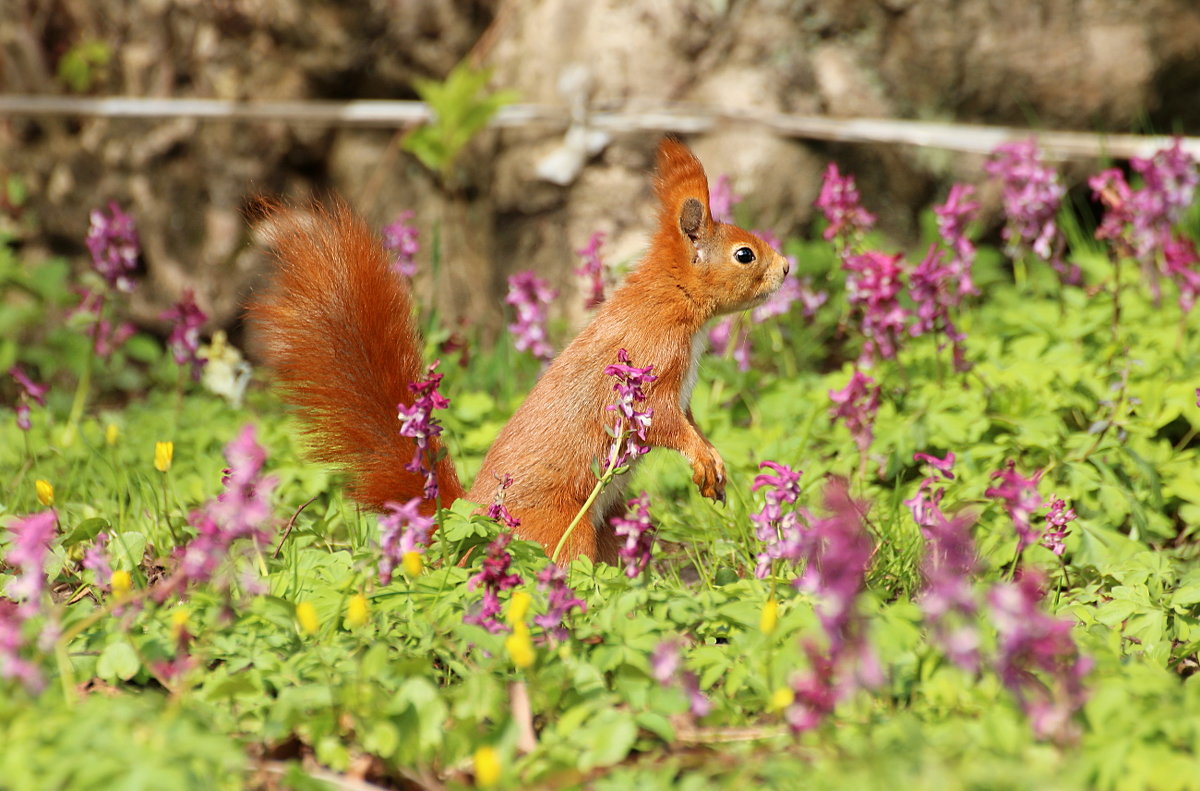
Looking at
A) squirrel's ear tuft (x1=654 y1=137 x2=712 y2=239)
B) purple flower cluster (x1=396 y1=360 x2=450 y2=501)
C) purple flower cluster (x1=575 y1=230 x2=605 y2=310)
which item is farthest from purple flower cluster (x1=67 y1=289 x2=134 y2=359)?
purple flower cluster (x1=396 y1=360 x2=450 y2=501)

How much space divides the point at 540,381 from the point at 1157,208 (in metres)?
2.05

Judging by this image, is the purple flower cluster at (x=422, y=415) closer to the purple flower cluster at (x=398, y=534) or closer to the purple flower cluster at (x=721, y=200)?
the purple flower cluster at (x=398, y=534)

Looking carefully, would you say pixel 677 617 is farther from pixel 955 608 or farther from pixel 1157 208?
pixel 1157 208

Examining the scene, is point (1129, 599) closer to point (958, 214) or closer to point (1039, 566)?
point (1039, 566)

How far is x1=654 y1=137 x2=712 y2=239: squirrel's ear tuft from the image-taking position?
3105 mm

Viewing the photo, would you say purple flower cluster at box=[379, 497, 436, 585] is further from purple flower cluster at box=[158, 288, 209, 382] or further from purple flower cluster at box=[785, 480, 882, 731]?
purple flower cluster at box=[158, 288, 209, 382]

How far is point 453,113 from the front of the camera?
4.80m

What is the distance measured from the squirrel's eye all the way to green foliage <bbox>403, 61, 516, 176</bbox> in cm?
193

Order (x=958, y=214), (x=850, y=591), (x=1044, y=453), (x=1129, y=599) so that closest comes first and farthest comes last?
1. (x=850, y=591)
2. (x=1129, y=599)
3. (x=1044, y=453)
4. (x=958, y=214)

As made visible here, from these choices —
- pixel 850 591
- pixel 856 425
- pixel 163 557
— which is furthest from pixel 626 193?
pixel 850 591

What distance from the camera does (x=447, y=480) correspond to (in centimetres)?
281

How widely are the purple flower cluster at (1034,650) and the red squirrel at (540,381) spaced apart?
1.26m

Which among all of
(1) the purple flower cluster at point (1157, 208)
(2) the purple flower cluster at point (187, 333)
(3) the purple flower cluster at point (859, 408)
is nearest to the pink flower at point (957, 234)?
(1) the purple flower cluster at point (1157, 208)

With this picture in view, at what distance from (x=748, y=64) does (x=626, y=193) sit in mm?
718
